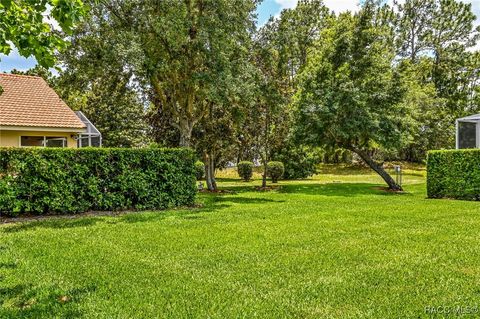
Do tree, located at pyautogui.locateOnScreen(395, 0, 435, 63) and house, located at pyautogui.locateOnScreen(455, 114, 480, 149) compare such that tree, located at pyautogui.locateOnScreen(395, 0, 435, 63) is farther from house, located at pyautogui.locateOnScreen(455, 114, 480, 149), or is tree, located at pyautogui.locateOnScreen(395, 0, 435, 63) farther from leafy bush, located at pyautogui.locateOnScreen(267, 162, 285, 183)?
leafy bush, located at pyautogui.locateOnScreen(267, 162, 285, 183)

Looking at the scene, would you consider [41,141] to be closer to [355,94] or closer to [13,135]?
[13,135]

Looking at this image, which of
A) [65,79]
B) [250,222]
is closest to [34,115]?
[65,79]

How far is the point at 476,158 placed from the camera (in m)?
14.1

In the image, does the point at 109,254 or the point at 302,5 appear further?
the point at 302,5

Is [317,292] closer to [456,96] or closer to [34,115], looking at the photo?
[34,115]

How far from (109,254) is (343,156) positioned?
35850mm

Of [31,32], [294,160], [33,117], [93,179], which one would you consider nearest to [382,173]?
[294,160]

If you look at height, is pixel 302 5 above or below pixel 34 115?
above

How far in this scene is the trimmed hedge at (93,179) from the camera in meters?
9.54

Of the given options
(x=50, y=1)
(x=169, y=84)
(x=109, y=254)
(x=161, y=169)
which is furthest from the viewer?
(x=169, y=84)

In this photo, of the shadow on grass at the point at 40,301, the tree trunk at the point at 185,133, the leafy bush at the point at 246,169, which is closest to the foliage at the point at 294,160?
the leafy bush at the point at 246,169

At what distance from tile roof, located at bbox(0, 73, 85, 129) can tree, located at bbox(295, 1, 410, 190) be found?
1084 centimetres

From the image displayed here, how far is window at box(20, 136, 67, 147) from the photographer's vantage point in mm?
16234

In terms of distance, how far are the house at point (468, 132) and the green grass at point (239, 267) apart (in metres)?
11.1
